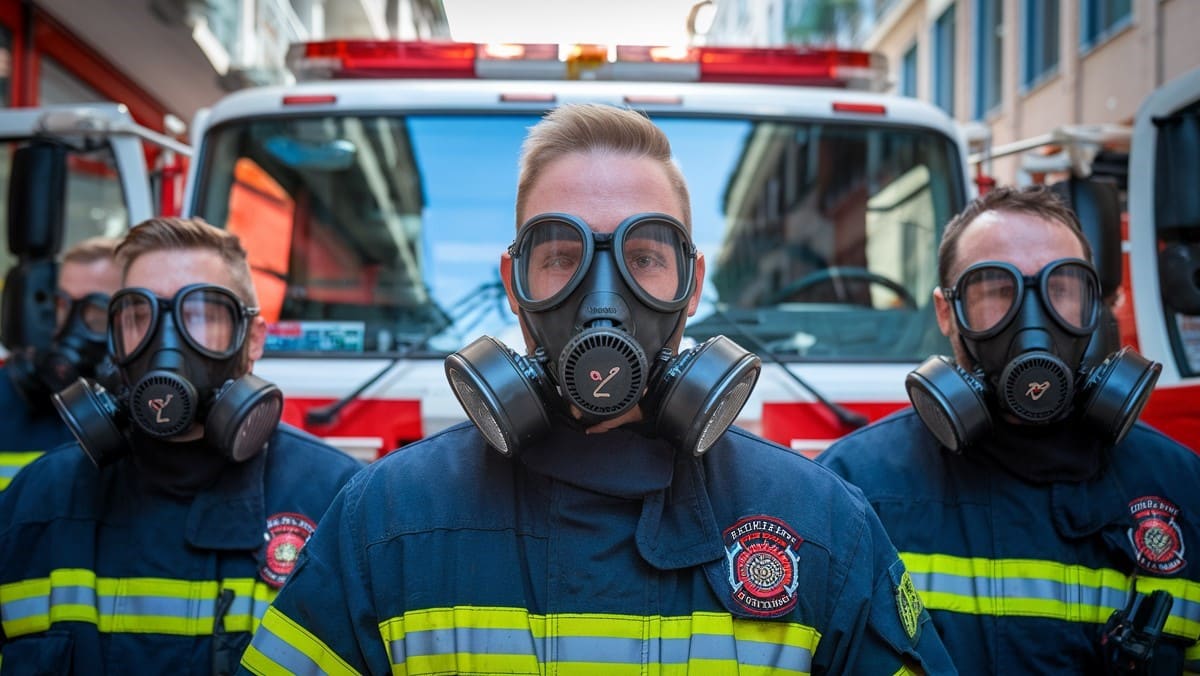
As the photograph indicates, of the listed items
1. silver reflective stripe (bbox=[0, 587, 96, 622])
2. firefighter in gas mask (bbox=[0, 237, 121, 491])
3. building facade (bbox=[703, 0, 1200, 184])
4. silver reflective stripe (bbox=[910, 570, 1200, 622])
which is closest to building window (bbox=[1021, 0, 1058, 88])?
building facade (bbox=[703, 0, 1200, 184])

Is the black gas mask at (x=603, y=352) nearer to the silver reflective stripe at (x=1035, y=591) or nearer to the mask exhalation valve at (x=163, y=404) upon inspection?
the silver reflective stripe at (x=1035, y=591)

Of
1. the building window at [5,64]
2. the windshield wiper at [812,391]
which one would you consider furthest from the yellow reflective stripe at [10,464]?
the building window at [5,64]

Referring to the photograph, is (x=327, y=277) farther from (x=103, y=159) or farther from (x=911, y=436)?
(x=911, y=436)

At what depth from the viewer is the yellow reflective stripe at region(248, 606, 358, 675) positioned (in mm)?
1590

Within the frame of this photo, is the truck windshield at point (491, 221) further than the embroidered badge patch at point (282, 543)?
Yes

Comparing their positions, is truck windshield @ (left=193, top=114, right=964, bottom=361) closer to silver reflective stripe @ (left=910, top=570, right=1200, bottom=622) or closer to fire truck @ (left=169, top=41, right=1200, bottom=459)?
fire truck @ (left=169, top=41, right=1200, bottom=459)

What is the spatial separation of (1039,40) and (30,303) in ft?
42.7

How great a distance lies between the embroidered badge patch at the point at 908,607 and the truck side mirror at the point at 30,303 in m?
2.96

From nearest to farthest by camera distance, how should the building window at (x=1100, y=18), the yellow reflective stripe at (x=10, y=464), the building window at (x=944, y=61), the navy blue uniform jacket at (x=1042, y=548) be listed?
the navy blue uniform jacket at (x=1042, y=548), the yellow reflective stripe at (x=10, y=464), the building window at (x=1100, y=18), the building window at (x=944, y=61)

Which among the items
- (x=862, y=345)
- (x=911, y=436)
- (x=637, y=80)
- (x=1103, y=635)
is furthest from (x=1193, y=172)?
(x=637, y=80)

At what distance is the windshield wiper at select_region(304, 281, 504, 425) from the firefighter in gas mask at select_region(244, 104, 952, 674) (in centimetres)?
134

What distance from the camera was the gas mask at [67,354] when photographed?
11.2 ft

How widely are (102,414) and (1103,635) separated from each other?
2.11 m

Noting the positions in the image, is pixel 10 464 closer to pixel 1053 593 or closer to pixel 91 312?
pixel 91 312
